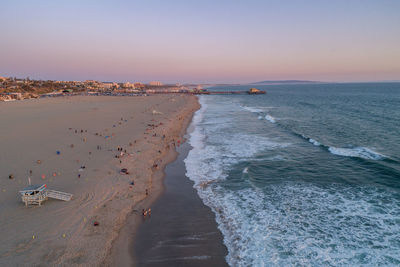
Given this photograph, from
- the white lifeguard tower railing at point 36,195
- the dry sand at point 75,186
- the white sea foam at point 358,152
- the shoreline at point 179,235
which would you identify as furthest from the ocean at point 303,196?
the white lifeguard tower railing at point 36,195

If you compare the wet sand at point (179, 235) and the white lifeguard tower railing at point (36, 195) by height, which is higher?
the white lifeguard tower railing at point (36, 195)

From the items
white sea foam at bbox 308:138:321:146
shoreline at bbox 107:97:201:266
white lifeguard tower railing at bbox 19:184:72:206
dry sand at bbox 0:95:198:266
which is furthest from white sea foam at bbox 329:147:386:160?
white lifeguard tower railing at bbox 19:184:72:206

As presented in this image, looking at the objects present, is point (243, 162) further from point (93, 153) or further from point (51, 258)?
point (51, 258)

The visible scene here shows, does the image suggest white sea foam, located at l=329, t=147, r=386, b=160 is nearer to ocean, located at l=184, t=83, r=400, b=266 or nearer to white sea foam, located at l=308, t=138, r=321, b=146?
ocean, located at l=184, t=83, r=400, b=266

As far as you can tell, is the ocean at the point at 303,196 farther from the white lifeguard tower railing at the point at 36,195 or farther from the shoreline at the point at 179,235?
the white lifeguard tower railing at the point at 36,195

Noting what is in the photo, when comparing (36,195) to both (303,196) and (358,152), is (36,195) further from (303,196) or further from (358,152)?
(358,152)

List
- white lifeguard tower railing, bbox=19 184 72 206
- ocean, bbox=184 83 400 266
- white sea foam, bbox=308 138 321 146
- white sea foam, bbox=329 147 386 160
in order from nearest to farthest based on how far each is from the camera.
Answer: ocean, bbox=184 83 400 266, white lifeguard tower railing, bbox=19 184 72 206, white sea foam, bbox=329 147 386 160, white sea foam, bbox=308 138 321 146

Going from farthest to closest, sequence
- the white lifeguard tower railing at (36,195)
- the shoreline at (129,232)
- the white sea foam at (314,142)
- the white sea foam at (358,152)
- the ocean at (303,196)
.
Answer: the white sea foam at (314,142)
the white sea foam at (358,152)
the white lifeguard tower railing at (36,195)
the ocean at (303,196)
the shoreline at (129,232)
